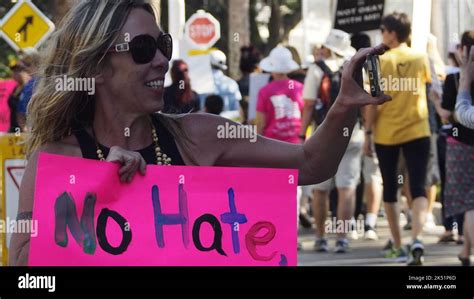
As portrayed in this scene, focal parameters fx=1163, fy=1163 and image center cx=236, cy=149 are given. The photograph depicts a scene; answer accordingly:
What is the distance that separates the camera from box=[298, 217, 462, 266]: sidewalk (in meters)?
10.1

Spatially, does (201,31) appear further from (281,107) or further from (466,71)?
(466,71)

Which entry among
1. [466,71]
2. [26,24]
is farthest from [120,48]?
[26,24]

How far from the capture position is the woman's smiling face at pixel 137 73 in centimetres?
328

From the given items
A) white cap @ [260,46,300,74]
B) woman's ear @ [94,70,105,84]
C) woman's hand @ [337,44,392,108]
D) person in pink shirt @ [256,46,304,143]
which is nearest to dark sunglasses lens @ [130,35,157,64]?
woman's ear @ [94,70,105,84]

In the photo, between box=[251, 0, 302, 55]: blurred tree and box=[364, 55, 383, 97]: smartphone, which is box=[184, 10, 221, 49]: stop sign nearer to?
box=[364, 55, 383, 97]: smartphone

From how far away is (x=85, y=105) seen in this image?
3.42m

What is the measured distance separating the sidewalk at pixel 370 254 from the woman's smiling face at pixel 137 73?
6755 millimetres

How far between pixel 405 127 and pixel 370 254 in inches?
63.8

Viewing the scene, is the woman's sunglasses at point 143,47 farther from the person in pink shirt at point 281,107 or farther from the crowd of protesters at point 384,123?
the person in pink shirt at point 281,107

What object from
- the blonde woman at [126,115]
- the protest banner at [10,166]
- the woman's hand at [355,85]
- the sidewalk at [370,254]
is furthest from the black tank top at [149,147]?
the sidewalk at [370,254]

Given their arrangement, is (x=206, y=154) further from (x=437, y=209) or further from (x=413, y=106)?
(x=437, y=209)

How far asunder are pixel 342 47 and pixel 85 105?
780 centimetres

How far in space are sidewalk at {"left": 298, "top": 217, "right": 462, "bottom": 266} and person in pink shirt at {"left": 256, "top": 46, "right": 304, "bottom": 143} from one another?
3.70 feet
